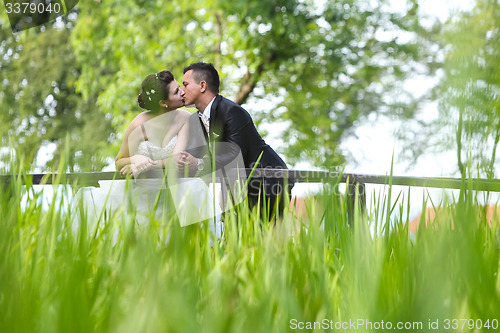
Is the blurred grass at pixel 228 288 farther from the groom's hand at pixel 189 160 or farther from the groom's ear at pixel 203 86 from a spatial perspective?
the groom's ear at pixel 203 86

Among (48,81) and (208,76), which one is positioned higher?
(48,81)

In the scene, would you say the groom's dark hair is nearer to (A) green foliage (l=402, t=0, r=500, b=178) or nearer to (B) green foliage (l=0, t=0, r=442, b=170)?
(A) green foliage (l=402, t=0, r=500, b=178)

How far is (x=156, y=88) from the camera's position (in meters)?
3.41

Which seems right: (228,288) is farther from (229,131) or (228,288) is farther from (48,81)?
(48,81)

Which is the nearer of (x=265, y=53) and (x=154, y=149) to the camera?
(x=154, y=149)

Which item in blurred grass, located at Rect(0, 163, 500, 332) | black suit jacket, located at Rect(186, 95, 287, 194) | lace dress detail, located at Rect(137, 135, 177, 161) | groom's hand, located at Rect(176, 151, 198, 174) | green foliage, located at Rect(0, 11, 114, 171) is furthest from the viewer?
green foliage, located at Rect(0, 11, 114, 171)

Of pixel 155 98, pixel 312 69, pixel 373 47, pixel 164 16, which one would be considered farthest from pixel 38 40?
pixel 155 98

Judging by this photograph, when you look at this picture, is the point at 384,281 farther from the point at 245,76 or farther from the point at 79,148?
the point at 245,76

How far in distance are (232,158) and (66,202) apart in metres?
2.27

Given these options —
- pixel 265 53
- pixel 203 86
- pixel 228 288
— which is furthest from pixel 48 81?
pixel 228 288

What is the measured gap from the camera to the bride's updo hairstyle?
340cm

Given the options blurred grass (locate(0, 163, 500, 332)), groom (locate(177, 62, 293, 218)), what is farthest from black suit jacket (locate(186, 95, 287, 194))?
blurred grass (locate(0, 163, 500, 332))

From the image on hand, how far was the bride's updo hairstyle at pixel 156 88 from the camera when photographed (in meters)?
3.40

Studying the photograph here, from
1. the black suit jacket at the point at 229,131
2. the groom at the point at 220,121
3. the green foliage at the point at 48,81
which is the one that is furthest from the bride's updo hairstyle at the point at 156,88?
the green foliage at the point at 48,81
